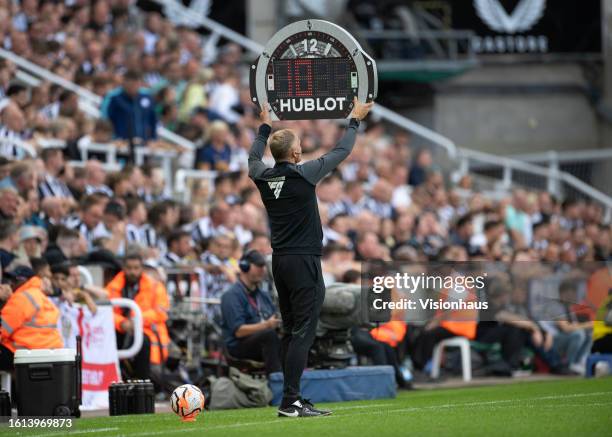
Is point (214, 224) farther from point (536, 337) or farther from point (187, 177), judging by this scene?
point (536, 337)

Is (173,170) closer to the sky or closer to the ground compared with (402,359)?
closer to the sky

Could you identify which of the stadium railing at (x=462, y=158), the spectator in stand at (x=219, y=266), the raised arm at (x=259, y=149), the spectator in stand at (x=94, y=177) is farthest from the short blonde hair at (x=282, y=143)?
the stadium railing at (x=462, y=158)

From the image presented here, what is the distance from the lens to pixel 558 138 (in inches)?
1258

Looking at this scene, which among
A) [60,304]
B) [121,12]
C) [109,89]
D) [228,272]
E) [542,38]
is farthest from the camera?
[542,38]

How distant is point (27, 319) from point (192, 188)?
7312mm

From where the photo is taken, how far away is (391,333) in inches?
644

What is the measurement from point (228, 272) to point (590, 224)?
401 inches

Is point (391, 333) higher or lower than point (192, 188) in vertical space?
lower

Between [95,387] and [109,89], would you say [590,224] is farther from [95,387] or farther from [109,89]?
[95,387]

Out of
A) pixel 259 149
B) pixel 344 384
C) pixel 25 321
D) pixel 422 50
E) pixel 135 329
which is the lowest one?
pixel 344 384

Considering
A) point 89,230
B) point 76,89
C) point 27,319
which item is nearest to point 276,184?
point 27,319

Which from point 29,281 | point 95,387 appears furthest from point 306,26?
point 95,387

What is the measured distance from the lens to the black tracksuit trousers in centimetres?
1080

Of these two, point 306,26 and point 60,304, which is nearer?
point 306,26
